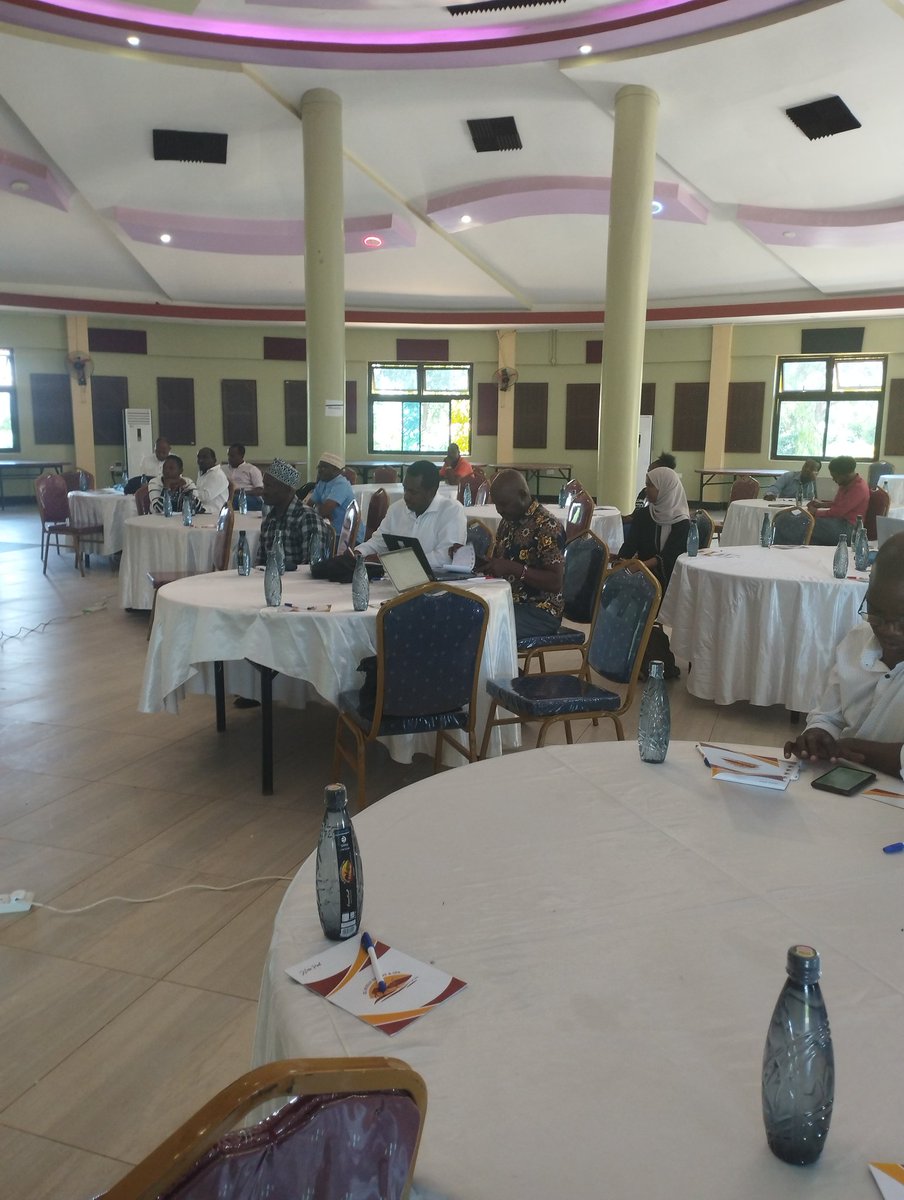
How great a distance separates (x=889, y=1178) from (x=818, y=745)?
47.7 inches

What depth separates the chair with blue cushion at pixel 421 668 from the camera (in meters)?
3.00

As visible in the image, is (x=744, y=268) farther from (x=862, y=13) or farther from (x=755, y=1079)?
(x=755, y=1079)

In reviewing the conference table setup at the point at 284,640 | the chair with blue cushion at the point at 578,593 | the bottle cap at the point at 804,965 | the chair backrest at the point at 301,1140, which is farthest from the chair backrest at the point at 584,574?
the chair backrest at the point at 301,1140

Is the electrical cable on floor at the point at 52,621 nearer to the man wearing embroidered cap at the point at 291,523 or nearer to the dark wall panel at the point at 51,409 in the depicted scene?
the man wearing embroidered cap at the point at 291,523

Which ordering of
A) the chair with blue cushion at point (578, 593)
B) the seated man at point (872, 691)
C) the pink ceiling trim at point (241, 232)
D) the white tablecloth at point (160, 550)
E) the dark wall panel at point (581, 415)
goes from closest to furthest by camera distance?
the seated man at point (872, 691) → the chair with blue cushion at point (578, 593) → the white tablecloth at point (160, 550) → the pink ceiling trim at point (241, 232) → the dark wall panel at point (581, 415)

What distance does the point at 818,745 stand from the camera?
6.40 feet

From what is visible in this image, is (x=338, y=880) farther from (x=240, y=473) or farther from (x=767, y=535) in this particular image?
(x=240, y=473)

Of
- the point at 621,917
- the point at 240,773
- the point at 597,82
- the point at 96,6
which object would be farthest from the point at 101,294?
the point at 621,917

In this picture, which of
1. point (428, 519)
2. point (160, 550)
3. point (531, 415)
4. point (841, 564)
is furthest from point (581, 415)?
point (428, 519)

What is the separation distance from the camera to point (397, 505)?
15.7 ft

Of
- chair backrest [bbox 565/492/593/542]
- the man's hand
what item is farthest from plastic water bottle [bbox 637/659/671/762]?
chair backrest [bbox 565/492/593/542]

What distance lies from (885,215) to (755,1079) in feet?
40.9

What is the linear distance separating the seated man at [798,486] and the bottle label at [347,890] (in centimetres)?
884

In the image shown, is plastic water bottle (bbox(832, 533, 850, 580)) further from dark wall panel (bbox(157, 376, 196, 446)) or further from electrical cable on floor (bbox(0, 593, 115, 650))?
dark wall panel (bbox(157, 376, 196, 446))
